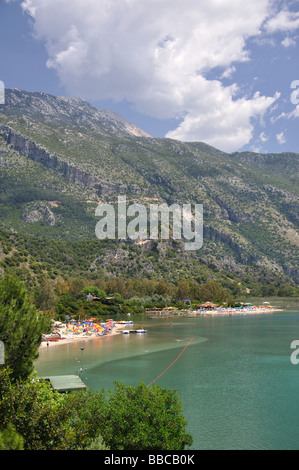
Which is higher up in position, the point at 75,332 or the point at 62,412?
the point at 62,412

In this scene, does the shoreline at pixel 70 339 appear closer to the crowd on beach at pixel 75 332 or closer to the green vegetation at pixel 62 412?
the crowd on beach at pixel 75 332

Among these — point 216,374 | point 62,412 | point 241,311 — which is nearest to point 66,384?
point 216,374

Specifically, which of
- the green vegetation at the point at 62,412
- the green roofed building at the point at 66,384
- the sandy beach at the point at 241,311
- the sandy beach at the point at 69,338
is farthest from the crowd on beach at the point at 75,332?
the sandy beach at the point at 241,311

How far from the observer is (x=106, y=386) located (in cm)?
3353

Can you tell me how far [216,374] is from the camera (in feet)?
126

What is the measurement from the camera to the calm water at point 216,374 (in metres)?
23.7

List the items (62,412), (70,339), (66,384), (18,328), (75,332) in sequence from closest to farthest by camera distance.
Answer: (62,412), (18,328), (66,384), (70,339), (75,332)

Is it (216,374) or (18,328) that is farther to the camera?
(216,374)

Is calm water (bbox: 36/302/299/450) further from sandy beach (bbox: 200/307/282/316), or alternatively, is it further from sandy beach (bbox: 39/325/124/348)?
sandy beach (bbox: 200/307/282/316)

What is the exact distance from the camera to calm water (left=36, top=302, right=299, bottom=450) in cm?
2369

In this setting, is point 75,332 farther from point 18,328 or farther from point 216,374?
point 18,328

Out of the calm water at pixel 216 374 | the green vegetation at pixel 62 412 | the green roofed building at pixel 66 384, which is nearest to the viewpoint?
the green vegetation at pixel 62 412
